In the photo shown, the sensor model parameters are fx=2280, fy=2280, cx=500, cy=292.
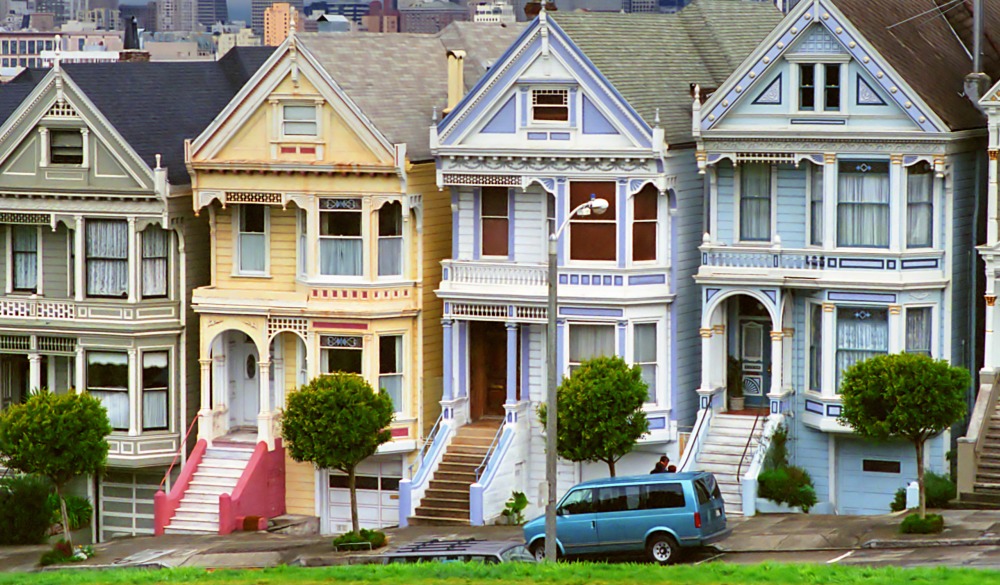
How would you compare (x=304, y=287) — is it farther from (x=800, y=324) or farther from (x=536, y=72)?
(x=800, y=324)

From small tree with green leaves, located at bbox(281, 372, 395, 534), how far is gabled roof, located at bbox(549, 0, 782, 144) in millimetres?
8583

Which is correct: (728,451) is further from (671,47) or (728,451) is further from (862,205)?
(671,47)

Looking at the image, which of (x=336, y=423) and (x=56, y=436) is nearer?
(x=336, y=423)

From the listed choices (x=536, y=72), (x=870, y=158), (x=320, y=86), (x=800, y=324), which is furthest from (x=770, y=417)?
(x=320, y=86)

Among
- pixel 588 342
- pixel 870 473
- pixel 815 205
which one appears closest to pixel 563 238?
pixel 588 342

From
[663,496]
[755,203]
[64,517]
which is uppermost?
[755,203]

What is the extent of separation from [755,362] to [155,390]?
46.5 feet

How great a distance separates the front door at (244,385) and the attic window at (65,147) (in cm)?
581

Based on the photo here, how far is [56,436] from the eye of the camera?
48.8m

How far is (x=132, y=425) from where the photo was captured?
53.5 m

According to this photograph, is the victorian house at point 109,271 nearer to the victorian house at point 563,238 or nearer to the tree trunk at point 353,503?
the tree trunk at point 353,503

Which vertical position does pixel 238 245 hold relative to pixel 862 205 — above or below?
below

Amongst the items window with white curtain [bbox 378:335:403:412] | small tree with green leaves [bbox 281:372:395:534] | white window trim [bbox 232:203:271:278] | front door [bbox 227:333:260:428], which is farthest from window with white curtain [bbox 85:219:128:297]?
small tree with green leaves [bbox 281:372:395:534]

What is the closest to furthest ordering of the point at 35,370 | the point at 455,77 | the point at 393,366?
the point at 393,366 < the point at 455,77 < the point at 35,370
